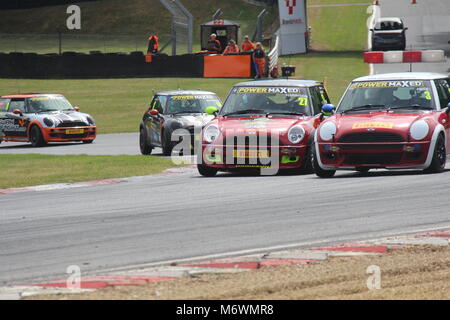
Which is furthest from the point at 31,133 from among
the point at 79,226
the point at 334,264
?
the point at 334,264

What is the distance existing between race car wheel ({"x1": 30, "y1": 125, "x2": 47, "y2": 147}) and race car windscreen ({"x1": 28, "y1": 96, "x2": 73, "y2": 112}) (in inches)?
25.6

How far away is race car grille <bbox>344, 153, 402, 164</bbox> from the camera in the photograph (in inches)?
505

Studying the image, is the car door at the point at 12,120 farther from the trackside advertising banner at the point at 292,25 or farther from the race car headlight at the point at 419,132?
the trackside advertising banner at the point at 292,25

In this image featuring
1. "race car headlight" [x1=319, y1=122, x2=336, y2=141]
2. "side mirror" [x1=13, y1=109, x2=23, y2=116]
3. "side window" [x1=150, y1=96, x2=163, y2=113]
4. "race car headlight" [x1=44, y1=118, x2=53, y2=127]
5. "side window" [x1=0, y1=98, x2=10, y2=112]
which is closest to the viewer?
"race car headlight" [x1=319, y1=122, x2=336, y2=141]

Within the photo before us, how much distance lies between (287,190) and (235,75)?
24021mm

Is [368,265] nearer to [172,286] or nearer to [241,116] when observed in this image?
[172,286]

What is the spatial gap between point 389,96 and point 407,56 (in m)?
20.2

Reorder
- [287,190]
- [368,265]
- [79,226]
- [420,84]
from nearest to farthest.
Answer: [368,265] < [79,226] < [287,190] < [420,84]

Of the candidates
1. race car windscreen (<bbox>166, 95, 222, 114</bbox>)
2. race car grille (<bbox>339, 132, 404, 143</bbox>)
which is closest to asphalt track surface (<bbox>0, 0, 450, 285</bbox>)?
race car grille (<bbox>339, 132, 404, 143</bbox>)

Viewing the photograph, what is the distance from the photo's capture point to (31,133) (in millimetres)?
24438

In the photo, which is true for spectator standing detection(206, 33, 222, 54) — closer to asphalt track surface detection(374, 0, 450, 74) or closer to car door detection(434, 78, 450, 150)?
asphalt track surface detection(374, 0, 450, 74)

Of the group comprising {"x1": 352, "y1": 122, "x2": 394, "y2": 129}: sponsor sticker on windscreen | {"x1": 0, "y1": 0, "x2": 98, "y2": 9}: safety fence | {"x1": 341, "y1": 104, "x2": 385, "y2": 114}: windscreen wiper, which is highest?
{"x1": 0, "y1": 0, "x2": 98, "y2": 9}: safety fence

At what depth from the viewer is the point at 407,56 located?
1316 inches

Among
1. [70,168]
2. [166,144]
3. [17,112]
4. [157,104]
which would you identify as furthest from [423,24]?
[70,168]
